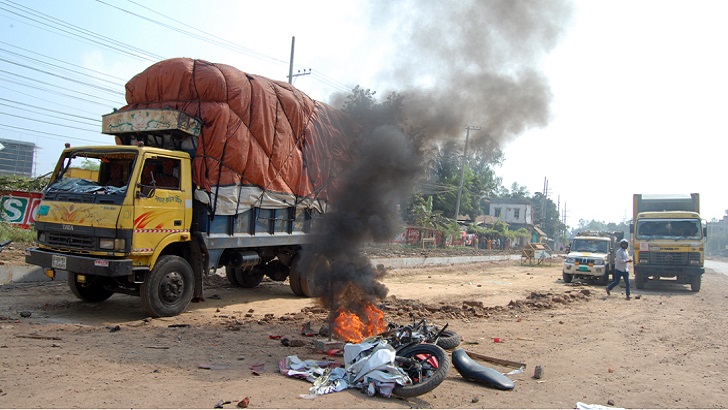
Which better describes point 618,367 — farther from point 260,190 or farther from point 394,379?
point 260,190

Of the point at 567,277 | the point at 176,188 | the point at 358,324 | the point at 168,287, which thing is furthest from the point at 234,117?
the point at 567,277

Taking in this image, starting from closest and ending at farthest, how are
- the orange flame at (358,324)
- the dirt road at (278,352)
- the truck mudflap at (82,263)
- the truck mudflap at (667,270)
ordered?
1. the dirt road at (278,352)
2. the orange flame at (358,324)
3. the truck mudflap at (82,263)
4. the truck mudflap at (667,270)

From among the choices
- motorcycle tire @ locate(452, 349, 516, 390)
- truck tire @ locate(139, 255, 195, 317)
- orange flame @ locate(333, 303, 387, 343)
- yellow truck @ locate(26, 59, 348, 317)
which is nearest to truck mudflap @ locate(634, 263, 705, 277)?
yellow truck @ locate(26, 59, 348, 317)

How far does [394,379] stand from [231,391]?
1.56 meters

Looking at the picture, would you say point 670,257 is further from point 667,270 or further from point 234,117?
point 234,117

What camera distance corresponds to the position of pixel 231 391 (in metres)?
4.68

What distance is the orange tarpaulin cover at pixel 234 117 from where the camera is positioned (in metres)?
8.35

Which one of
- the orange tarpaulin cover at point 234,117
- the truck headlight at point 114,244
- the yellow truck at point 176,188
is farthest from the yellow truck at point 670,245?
the truck headlight at point 114,244

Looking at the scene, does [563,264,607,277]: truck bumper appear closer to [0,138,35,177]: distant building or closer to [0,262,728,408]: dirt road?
[0,262,728,408]: dirt road

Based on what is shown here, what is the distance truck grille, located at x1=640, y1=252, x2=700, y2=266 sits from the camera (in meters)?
16.4

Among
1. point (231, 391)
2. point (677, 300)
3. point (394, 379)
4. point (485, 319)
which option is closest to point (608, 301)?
point (677, 300)

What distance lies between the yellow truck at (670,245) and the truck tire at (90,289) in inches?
650

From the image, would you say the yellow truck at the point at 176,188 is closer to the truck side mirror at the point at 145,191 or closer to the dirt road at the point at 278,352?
the truck side mirror at the point at 145,191

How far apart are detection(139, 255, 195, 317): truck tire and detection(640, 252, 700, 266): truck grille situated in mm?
15345
